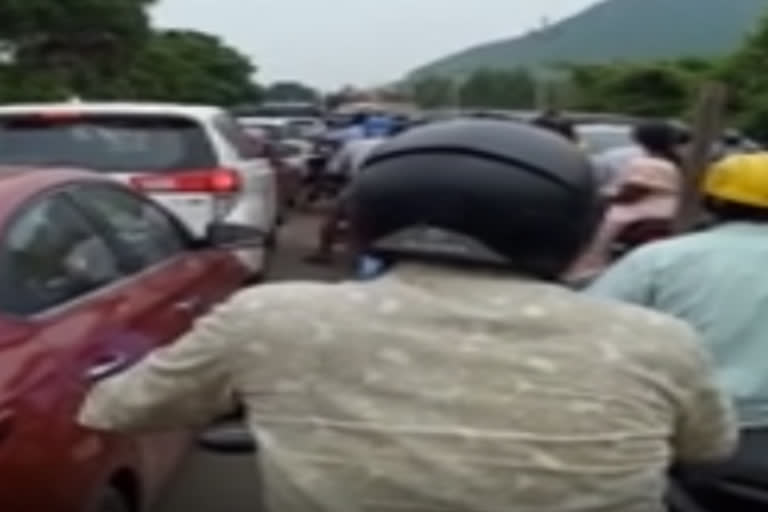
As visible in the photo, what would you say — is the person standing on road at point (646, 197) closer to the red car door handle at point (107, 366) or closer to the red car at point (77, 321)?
the red car at point (77, 321)

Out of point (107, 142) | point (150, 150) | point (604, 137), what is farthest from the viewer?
point (604, 137)

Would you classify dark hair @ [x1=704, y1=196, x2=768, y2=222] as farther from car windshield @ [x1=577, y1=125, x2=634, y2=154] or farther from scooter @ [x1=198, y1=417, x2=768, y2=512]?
car windshield @ [x1=577, y1=125, x2=634, y2=154]

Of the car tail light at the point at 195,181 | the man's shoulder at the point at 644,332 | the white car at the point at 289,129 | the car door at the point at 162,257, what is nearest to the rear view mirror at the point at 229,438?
the man's shoulder at the point at 644,332

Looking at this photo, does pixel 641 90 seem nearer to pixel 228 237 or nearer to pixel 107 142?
pixel 107 142

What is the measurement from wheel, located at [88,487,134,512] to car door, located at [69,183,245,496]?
0.18 m

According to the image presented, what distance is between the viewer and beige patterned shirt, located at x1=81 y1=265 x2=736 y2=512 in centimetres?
241

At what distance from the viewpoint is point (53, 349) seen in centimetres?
449

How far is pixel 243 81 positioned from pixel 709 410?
248 ft

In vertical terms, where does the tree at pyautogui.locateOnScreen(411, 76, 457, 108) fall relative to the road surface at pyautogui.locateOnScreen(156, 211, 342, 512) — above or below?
below

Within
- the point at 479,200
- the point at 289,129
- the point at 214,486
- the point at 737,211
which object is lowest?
the point at 289,129

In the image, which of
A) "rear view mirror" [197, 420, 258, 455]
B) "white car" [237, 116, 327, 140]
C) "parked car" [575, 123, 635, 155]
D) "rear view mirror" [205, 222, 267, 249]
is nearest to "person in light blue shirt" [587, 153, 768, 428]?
"rear view mirror" [197, 420, 258, 455]

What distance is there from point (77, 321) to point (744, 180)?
1776 millimetres

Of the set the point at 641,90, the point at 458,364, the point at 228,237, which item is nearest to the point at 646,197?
the point at 228,237

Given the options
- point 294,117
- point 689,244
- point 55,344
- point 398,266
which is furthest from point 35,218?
point 294,117
